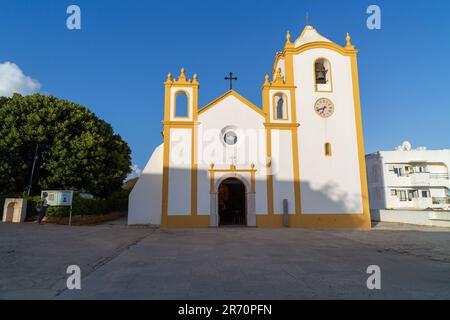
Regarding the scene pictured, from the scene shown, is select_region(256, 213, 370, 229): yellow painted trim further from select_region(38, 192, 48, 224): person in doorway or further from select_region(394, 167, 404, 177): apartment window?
select_region(394, 167, 404, 177): apartment window

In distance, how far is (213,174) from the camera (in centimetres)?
1705

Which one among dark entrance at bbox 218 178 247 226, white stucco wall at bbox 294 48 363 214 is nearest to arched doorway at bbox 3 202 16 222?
dark entrance at bbox 218 178 247 226

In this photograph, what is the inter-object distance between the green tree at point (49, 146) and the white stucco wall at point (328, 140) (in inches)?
589

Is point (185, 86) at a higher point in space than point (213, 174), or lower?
higher

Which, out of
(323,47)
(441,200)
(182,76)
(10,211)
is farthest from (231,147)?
(441,200)

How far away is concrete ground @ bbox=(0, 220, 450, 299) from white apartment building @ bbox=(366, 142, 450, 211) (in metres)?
27.5

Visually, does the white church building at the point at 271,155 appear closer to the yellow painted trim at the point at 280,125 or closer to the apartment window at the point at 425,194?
the yellow painted trim at the point at 280,125

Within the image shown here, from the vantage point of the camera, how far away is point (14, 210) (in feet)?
53.1

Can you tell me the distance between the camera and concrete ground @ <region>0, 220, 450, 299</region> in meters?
4.32

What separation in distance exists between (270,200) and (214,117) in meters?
6.51

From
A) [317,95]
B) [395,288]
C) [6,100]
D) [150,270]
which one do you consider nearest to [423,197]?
[317,95]

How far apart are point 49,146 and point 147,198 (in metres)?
8.65

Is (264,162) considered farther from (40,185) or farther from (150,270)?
(40,185)

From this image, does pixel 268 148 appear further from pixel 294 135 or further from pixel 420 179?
pixel 420 179
